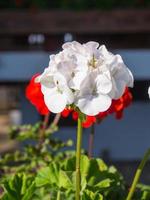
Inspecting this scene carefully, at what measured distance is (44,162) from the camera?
138 centimetres

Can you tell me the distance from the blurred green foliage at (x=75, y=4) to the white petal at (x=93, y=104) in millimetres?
2183

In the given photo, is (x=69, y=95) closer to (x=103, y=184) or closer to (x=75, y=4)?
(x=103, y=184)

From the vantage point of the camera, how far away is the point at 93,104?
Answer: 762 mm

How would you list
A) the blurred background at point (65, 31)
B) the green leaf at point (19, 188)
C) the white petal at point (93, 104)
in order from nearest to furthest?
the white petal at point (93, 104), the green leaf at point (19, 188), the blurred background at point (65, 31)

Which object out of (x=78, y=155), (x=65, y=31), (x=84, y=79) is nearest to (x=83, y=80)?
(x=84, y=79)

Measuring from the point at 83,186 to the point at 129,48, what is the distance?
7.65 feet

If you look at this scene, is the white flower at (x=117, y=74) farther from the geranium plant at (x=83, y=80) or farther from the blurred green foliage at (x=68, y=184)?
the blurred green foliage at (x=68, y=184)

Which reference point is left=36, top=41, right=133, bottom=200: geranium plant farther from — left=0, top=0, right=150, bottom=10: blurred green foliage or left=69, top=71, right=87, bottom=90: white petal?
left=0, top=0, right=150, bottom=10: blurred green foliage

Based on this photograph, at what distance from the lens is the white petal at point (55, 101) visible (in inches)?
30.7

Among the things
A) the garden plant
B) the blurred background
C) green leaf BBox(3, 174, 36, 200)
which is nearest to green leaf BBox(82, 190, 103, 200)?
the garden plant

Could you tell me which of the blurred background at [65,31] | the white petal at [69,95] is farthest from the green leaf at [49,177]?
the blurred background at [65,31]

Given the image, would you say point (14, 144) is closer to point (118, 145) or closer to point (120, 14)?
point (118, 145)

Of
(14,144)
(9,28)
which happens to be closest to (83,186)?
(9,28)

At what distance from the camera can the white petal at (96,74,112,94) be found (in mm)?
768
